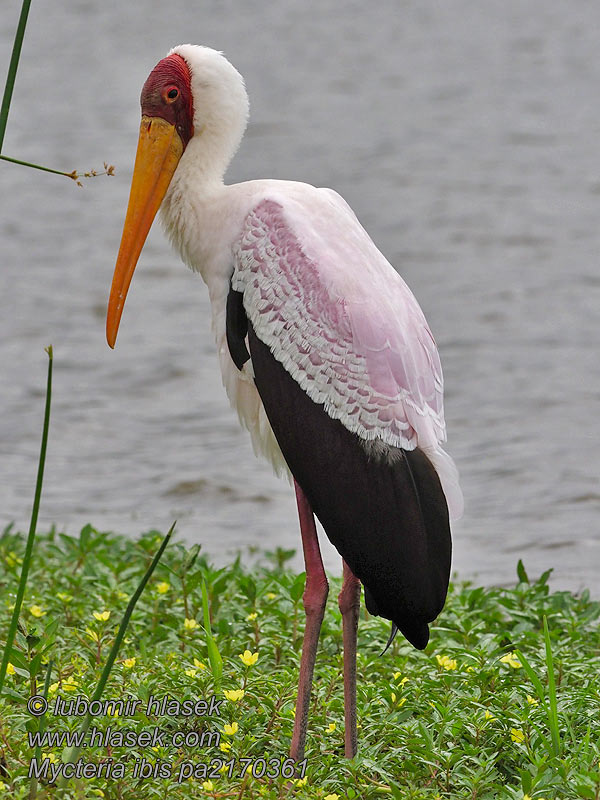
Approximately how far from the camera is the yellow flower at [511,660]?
3.58 m

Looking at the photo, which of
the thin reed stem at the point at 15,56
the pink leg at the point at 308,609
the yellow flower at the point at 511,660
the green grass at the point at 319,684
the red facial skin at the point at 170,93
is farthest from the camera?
the yellow flower at the point at 511,660

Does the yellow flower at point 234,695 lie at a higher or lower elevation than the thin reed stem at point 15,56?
lower

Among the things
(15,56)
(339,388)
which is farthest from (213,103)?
(15,56)

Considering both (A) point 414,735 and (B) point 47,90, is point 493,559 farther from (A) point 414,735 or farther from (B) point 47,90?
(B) point 47,90

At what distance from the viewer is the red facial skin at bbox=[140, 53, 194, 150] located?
3.45m

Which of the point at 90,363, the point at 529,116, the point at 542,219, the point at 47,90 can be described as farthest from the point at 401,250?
the point at 47,90

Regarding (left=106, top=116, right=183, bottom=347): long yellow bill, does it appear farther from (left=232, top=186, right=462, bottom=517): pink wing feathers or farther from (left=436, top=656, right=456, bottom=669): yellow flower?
(left=436, top=656, right=456, bottom=669): yellow flower

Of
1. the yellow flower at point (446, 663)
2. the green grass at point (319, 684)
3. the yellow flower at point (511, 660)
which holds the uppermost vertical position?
the yellow flower at point (511, 660)

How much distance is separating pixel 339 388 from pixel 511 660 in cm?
100

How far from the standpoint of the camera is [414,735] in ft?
10.8

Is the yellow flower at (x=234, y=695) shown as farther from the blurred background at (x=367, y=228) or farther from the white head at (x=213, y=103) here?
the blurred background at (x=367, y=228)

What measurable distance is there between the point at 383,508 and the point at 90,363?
5.46 meters

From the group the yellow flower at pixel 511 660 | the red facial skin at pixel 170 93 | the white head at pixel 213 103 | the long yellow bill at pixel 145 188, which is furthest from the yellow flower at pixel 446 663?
the red facial skin at pixel 170 93

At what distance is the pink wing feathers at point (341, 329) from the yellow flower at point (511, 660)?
0.68 meters
